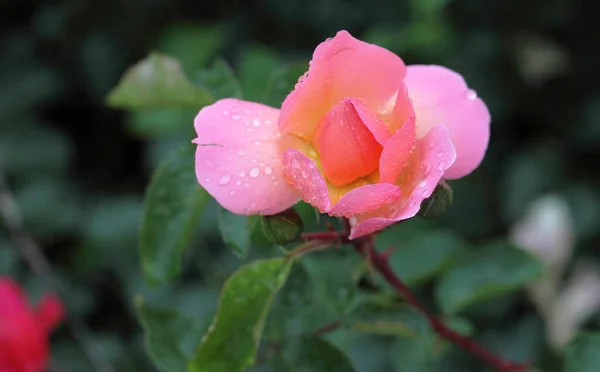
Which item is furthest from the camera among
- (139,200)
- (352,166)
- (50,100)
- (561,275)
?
(50,100)

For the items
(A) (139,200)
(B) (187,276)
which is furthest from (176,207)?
(A) (139,200)

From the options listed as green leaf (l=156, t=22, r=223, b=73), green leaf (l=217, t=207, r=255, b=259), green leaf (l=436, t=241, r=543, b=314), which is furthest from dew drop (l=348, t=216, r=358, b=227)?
green leaf (l=156, t=22, r=223, b=73)

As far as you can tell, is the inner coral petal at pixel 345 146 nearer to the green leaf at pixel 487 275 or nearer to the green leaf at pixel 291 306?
the green leaf at pixel 291 306

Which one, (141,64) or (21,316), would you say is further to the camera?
(21,316)

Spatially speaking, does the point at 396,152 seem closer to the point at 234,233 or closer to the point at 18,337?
the point at 234,233

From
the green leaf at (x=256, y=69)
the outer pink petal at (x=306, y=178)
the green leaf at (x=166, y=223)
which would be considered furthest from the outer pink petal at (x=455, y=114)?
the green leaf at (x=256, y=69)

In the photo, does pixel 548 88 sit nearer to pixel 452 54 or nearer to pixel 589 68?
pixel 589 68

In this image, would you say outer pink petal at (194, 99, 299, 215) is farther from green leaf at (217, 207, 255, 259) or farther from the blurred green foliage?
the blurred green foliage
